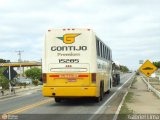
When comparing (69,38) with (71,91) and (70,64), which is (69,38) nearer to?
(70,64)

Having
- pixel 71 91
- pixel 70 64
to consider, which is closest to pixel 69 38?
pixel 70 64

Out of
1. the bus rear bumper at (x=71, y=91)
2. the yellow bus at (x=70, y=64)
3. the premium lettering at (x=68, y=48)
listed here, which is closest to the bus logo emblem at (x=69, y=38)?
the yellow bus at (x=70, y=64)

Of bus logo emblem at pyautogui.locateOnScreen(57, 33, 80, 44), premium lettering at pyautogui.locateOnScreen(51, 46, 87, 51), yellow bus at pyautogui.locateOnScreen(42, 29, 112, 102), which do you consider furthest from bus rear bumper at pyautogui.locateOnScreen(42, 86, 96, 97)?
bus logo emblem at pyautogui.locateOnScreen(57, 33, 80, 44)

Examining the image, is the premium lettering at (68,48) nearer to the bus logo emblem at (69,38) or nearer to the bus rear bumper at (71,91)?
the bus logo emblem at (69,38)

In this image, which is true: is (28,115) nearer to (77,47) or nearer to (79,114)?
(79,114)

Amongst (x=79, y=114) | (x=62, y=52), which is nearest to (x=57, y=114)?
(x=79, y=114)

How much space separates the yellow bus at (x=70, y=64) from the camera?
71.1 feet

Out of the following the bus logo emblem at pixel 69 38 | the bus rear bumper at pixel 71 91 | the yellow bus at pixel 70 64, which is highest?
the bus logo emblem at pixel 69 38

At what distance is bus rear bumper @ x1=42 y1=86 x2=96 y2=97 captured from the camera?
2155 cm

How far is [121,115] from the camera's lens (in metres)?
16.0

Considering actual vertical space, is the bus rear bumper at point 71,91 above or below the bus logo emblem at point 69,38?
below

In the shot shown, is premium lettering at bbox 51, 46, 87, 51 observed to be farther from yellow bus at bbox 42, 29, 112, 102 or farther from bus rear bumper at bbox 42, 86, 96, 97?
bus rear bumper at bbox 42, 86, 96, 97

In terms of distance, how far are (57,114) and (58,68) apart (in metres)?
4.82

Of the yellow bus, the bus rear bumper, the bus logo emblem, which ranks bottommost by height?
the bus rear bumper
